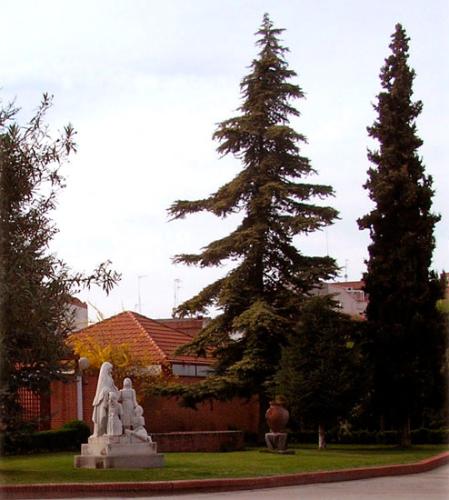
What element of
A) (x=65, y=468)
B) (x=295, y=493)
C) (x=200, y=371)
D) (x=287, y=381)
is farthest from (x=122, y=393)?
(x=200, y=371)

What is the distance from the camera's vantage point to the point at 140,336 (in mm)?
40875

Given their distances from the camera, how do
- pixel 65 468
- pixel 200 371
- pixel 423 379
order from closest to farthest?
pixel 65 468 < pixel 423 379 < pixel 200 371

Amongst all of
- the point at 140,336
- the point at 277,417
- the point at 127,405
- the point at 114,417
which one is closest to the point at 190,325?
the point at 140,336

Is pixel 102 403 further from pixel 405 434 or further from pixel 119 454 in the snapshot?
pixel 405 434

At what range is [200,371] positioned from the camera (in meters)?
42.1

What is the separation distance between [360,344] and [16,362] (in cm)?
1684

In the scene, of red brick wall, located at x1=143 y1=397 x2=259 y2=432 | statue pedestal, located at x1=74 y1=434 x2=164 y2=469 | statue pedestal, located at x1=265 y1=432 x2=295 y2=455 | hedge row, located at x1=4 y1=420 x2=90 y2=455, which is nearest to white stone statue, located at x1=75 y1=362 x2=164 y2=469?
statue pedestal, located at x1=74 y1=434 x2=164 y2=469

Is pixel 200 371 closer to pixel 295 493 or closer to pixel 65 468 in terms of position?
pixel 65 468

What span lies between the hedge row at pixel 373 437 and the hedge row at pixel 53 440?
8.87m

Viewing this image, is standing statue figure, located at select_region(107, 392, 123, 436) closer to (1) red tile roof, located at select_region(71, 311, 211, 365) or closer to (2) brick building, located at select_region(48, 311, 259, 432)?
(2) brick building, located at select_region(48, 311, 259, 432)

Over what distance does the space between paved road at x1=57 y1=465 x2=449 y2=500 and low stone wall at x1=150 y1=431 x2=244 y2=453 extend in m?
9.53

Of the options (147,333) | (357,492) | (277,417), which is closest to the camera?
(357,492)

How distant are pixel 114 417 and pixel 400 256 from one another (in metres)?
14.5

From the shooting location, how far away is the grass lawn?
60.6 ft
